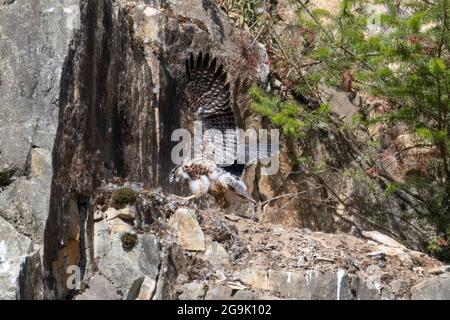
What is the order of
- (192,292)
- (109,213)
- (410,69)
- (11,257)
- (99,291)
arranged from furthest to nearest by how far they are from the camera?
1. (410,69)
2. (109,213)
3. (192,292)
4. (99,291)
5. (11,257)

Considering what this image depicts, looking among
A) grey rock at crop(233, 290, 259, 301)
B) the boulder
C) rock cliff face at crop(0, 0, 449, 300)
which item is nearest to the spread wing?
rock cliff face at crop(0, 0, 449, 300)

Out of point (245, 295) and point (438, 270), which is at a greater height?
point (438, 270)

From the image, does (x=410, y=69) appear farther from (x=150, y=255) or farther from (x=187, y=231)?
(x=150, y=255)

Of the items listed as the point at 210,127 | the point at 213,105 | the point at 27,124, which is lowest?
the point at 27,124

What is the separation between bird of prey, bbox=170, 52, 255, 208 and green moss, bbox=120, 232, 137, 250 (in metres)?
1.94

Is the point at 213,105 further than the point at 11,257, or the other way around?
the point at 213,105

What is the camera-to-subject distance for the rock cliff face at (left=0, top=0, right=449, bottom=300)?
6312 mm

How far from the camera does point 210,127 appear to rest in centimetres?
920

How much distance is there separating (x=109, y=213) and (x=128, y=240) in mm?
441

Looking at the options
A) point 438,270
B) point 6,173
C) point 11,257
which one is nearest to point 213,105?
point 438,270

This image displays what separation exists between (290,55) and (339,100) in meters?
0.85

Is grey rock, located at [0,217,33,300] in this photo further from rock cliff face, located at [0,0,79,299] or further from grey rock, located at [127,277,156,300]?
grey rock, located at [127,277,156,300]

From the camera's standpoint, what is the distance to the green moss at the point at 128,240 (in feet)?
21.3


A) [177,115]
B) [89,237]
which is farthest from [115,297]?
[177,115]
